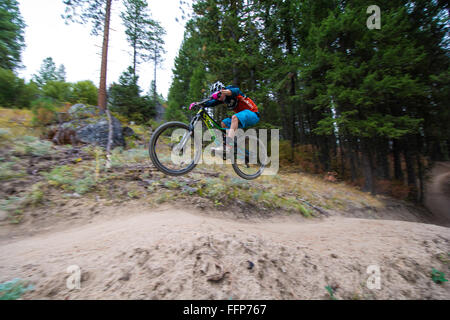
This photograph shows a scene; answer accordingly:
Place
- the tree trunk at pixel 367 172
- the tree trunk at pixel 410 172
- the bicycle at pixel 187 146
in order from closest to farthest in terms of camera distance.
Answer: the bicycle at pixel 187 146
the tree trunk at pixel 367 172
the tree trunk at pixel 410 172

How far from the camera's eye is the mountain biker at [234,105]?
404 centimetres

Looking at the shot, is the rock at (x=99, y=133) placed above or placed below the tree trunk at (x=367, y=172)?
above

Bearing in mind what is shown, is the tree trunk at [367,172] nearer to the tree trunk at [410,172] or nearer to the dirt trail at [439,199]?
the tree trunk at [410,172]

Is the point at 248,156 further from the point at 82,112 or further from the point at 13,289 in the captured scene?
the point at 82,112

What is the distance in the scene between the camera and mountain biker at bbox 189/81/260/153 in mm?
4035

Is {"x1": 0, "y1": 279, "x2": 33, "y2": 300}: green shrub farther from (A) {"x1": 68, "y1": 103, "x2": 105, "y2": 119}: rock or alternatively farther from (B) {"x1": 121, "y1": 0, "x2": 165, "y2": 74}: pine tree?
(B) {"x1": 121, "y1": 0, "x2": 165, "y2": 74}: pine tree

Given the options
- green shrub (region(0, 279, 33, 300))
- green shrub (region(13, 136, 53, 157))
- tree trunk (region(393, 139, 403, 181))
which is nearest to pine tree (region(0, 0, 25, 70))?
green shrub (region(13, 136, 53, 157))

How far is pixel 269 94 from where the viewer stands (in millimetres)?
12102

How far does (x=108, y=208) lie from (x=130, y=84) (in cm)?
1113

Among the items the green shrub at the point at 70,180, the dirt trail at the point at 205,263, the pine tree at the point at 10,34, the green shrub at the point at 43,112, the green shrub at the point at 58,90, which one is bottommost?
the dirt trail at the point at 205,263

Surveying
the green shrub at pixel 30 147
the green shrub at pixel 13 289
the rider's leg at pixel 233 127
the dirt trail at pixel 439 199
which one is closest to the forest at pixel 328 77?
the dirt trail at pixel 439 199

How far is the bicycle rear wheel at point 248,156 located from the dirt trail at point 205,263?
6.70 feet
